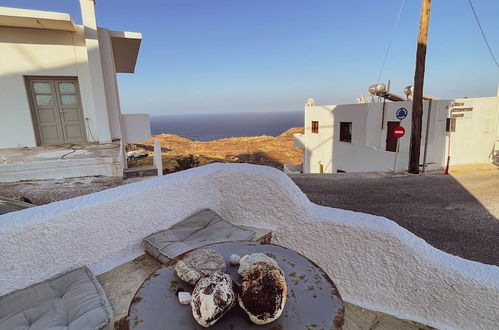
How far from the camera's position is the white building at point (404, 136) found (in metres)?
10.4

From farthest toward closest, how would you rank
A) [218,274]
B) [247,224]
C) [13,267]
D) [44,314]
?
[247,224]
[13,267]
[44,314]
[218,274]

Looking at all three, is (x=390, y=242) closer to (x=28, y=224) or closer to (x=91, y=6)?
(x=28, y=224)

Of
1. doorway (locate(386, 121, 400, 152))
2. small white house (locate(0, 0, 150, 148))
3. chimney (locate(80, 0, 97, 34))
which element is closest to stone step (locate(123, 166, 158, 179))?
small white house (locate(0, 0, 150, 148))

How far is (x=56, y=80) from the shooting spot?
8.32m

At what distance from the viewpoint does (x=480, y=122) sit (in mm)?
10539

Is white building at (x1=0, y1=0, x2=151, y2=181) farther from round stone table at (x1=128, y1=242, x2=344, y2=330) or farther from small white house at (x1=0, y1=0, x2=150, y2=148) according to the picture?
round stone table at (x1=128, y1=242, x2=344, y2=330)

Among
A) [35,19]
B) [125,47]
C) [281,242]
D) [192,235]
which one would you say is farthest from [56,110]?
[281,242]

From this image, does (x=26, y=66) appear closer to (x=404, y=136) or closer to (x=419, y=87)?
(x=419, y=87)

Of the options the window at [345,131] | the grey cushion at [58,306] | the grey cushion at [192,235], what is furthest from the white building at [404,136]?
the grey cushion at [58,306]

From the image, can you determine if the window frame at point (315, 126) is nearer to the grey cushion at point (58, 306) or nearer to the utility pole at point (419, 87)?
the utility pole at point (419, 87)

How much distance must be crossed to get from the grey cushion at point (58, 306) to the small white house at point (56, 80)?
7.31m

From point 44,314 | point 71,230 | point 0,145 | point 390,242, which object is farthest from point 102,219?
point 0,145

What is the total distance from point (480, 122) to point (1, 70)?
17.0 meters

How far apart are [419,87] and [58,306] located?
37.3 ft
